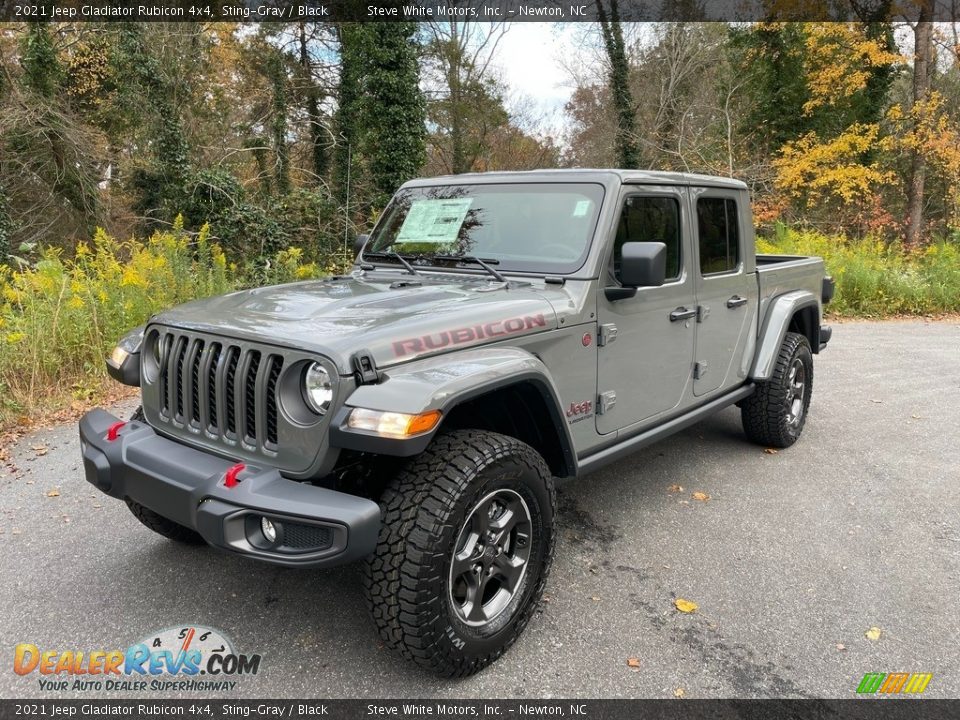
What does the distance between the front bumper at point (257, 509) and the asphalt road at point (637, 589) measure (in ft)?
2.20

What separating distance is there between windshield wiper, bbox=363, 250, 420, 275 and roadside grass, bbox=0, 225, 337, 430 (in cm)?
362

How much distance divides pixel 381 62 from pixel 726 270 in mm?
14454

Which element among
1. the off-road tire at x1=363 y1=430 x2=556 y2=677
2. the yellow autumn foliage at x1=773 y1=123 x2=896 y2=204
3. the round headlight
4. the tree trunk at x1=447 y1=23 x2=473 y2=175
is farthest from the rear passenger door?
the tree trunk at x1=447 y1=23 x2=473 y2=175

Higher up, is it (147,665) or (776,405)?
(776,405)

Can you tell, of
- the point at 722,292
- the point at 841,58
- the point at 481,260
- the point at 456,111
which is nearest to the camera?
the point at 481,260

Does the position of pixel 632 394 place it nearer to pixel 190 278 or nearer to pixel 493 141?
pixel 190 278

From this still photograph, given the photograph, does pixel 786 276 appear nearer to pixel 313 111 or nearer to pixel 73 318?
pixel 73 318

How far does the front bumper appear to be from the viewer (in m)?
2.18

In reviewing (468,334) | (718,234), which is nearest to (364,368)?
(468,334)

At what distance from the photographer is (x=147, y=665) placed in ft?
8.77

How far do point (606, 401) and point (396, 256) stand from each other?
1.44 metres

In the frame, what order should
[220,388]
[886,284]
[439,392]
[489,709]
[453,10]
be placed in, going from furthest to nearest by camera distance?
[453,10] < [886,284] < [220,388] < [489,709] < [439,392]

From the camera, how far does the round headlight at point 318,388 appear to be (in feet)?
7.87

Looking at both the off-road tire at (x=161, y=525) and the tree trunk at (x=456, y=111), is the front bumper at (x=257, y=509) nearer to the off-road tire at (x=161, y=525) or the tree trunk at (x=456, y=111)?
the off-road tire at (x=161, y=525)
